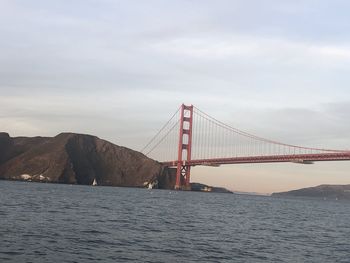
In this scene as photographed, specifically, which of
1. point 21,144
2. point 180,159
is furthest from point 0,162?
point 180,159

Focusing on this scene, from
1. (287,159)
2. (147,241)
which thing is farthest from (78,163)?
(147,241)

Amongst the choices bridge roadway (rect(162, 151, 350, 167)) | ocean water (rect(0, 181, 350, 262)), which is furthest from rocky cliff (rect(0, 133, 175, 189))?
ocean water (rect(0, 181, 350, 262))

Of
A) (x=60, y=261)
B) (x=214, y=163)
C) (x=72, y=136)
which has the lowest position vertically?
(x=60, y=261)

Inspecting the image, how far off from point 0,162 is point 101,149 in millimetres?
34385

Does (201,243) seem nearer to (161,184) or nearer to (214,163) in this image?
(214,163)

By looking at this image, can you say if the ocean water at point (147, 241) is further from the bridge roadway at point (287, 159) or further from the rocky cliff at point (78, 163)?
the rocky cliff at point (78, 163)

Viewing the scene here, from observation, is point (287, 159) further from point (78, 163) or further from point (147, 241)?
point (78, 163)

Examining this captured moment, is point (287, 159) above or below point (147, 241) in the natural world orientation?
above

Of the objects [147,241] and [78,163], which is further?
[78,163]

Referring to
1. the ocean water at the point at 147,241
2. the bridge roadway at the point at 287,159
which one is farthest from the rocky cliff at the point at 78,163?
the ocean water at the point at 147,241

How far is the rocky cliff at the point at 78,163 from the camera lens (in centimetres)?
16225

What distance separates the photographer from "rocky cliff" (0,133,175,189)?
162 m

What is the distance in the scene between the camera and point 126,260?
19.2 meters

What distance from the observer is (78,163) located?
172 metres
